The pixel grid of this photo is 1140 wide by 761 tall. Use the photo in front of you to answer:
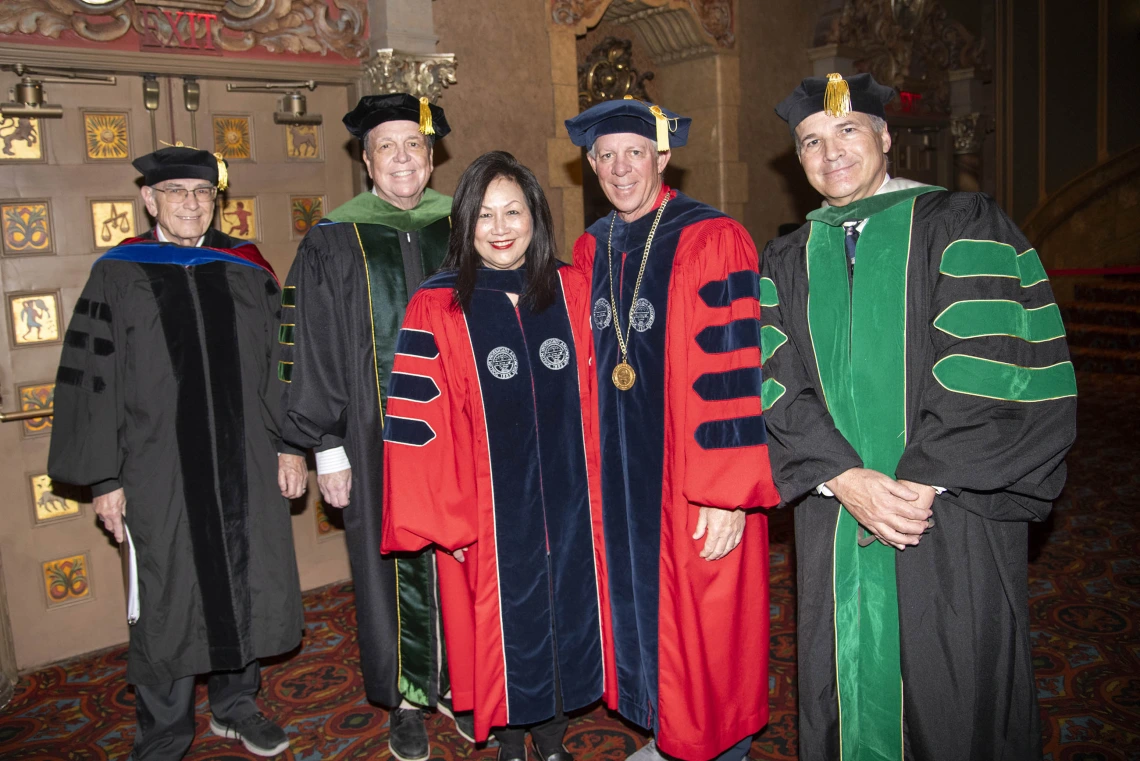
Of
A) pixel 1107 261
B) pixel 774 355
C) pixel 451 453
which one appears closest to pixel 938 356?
pixel 774 355

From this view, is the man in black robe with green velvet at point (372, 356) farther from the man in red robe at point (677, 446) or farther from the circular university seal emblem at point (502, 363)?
the man in red robe at point (677, 446)

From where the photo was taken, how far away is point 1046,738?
2850 mm

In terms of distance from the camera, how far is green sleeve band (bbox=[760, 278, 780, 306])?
2326 millimetres

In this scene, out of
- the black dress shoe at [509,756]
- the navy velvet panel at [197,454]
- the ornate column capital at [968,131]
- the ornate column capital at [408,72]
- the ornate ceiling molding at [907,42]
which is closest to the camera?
the black dress shoe at [509,756]

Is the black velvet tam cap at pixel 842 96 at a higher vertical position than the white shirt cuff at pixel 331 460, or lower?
higher

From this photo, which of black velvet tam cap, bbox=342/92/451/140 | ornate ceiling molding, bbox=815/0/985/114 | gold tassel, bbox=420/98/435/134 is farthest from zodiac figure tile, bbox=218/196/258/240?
ornate ceiling molding, bbox=815/0/985/114

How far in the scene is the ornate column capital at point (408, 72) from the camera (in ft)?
13.3

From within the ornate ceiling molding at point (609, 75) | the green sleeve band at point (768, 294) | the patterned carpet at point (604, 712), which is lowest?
the patterned carpet at point (604, 712)

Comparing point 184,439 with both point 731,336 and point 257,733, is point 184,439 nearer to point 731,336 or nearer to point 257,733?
point 257,733

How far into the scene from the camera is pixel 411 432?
2432 millimetres

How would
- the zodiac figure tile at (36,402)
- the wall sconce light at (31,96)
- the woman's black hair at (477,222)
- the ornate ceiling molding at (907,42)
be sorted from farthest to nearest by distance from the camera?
the ornate ceiling molding at (907,42)
the zodiac figure tile at (36,402)
the wall sconce light at (31,96)
the woman's black hair at (477,222)

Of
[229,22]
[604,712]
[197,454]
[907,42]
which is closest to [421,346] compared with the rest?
[197,454]

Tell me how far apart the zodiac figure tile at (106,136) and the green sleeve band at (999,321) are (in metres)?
3.33

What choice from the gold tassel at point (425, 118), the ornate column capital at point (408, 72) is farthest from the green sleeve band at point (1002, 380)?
the ornate column capital at point (408, 72)
